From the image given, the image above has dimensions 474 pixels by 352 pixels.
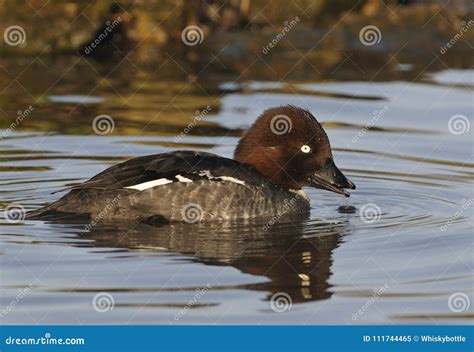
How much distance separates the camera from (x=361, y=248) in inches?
417

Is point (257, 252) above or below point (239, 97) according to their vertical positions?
below

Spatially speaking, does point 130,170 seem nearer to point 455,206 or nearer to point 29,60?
point 455,206

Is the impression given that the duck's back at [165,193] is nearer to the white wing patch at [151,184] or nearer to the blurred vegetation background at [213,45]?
the white wing patch at [151,184]

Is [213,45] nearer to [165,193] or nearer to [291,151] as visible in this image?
[291,151]

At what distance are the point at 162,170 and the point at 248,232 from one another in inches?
41.0

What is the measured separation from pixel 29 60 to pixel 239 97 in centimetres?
417

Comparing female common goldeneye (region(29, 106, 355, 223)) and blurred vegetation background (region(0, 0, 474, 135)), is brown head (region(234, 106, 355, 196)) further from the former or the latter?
blurred vegetation background (region(0, 0, 474, 135))

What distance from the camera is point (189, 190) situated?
11492 millimetres

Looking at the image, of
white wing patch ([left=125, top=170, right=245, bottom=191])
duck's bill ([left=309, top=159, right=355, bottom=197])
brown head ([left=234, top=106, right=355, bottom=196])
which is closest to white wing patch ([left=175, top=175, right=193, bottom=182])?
white wing patch ([left=125, top=170, right=245, bottom=191])

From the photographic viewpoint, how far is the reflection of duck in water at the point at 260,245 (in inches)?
376

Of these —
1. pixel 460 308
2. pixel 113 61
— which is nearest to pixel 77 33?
pixel 113 61

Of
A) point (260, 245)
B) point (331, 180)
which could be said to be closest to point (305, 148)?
point (331, 180)

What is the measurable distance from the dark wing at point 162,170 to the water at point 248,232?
0.48 meters

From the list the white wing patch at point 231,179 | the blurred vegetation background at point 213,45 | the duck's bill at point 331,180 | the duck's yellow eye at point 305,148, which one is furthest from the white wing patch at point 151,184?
the blurred vegetation background at point 213,45
